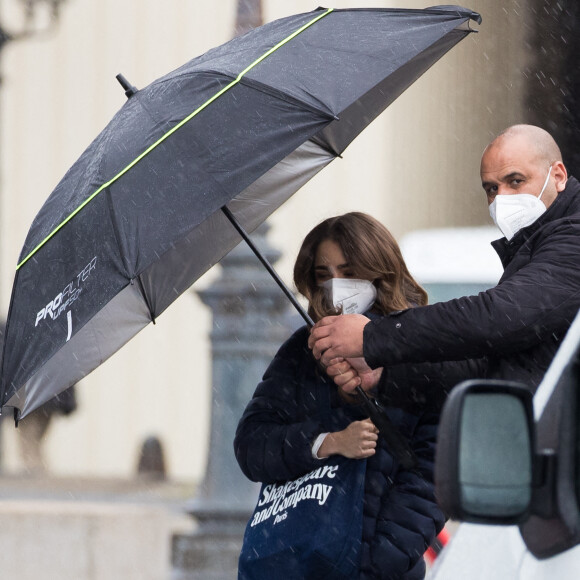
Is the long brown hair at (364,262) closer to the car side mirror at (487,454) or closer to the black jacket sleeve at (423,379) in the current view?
the black jacket sleeve at (423,379)

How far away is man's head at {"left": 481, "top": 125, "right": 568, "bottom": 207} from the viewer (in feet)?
9.04

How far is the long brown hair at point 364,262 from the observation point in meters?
3.12

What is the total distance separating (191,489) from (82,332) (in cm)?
824

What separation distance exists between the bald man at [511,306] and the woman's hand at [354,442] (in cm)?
10

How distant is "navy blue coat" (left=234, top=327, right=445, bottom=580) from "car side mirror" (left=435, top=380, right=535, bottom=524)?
129 centimetres

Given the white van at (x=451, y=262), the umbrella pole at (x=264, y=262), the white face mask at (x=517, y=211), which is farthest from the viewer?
the white van at (x=451, y=262)

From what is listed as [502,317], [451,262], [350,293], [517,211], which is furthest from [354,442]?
[451,262]

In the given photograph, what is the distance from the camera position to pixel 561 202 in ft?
8.81

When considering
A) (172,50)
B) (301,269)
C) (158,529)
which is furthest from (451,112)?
(301,269)

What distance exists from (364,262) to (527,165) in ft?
1.77

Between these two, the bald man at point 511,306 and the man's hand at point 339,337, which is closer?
the bald man at point 511,306

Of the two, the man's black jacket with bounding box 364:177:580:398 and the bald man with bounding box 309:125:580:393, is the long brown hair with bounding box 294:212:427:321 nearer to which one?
the bald man with bounding box 309:125:580:393

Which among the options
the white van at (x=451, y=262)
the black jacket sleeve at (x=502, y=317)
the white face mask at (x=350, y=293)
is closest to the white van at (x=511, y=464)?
the black jacket sleeve at (x=502, y=317)

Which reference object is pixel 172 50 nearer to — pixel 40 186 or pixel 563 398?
pixel 40 186
